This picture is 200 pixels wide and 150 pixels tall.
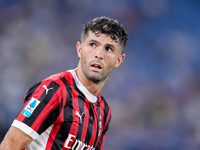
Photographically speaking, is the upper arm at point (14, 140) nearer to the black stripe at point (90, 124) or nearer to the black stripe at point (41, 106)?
the black stripe at point (41, 106)

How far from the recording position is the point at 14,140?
1.63 m

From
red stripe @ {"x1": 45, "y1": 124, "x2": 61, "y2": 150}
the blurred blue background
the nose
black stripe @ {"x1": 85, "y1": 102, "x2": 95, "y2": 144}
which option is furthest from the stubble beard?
the blurred blue background

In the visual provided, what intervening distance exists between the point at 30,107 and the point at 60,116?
8.6 inches

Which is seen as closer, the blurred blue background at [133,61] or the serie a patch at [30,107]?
the serie a patch at [30,107]

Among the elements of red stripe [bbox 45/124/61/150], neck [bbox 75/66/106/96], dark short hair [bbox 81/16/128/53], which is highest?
dark short hair [bbox 81/16/128/53]

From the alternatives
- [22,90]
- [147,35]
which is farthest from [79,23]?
[22,90]

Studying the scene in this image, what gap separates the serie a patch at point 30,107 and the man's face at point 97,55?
0.52m

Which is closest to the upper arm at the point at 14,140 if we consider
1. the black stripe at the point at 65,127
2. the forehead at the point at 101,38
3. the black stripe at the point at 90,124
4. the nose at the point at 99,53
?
the black stripe at the point at 65,127

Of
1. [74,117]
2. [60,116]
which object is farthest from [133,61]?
[60,116]

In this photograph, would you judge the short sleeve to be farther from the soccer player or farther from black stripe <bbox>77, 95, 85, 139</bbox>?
black stripe <bbox>77, 95, 85, 139</bbox>

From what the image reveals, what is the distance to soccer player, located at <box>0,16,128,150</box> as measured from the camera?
1734 millimetres

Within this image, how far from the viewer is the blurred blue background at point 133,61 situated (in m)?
5.51

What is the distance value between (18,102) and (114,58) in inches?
144

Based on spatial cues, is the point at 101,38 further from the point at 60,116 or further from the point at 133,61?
the point at 133,61
